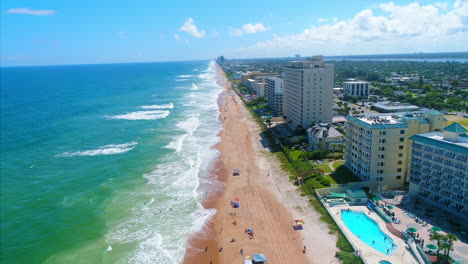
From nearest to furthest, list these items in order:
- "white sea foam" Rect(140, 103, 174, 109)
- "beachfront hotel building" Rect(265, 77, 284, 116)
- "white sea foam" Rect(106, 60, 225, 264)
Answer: "white sea foam" Rect(106, 60, 225, 264)
"beachfront hotel building" Rect(265, 77, 284, 116)
"white sea foam" Rect(140, 103, 174, 109)

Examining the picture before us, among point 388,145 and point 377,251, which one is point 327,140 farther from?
point 377,251

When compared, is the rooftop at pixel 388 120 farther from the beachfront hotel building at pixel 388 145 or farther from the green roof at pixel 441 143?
the green roof at pixel 441 143

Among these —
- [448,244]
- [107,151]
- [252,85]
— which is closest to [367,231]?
[448,244]

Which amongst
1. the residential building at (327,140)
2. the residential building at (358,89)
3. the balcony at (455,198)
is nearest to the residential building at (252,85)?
the residential building at (358,89)

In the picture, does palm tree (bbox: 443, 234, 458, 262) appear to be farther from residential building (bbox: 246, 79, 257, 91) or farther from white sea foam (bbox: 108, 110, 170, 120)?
residential building (bbox: 246, 79, 257, 91)

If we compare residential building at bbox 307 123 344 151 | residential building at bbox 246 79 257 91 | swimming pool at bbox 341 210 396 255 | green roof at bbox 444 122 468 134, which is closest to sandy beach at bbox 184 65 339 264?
swimming pool at bbox 341 210 396 255

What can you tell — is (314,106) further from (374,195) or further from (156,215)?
(156,215)
